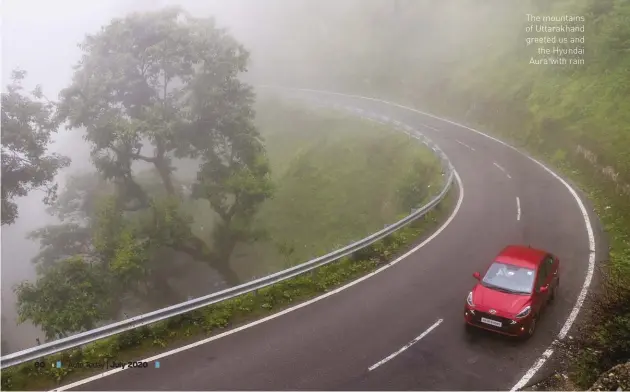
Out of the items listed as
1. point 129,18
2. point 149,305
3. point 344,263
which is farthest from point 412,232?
point 129,18

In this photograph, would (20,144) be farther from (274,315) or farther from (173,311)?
(274,315)

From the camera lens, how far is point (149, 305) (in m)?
25.2

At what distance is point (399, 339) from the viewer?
37.7 ft

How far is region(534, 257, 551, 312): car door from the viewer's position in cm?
1185

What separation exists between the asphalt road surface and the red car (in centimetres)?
45

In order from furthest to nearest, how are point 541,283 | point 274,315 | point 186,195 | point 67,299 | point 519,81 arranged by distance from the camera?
1. point 186,195
2. point 519,81
3. point 67,299
4. point 274,315
5. point 541,283

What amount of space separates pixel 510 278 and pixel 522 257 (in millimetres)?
997

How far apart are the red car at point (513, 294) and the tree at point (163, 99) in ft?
49.8

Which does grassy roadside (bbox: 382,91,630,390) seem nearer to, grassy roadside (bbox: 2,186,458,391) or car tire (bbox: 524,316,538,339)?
car tire (bbox: 524,316,538,339)

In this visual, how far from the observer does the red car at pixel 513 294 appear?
445 inches

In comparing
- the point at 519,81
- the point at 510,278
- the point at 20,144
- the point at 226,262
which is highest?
the point at 519,81

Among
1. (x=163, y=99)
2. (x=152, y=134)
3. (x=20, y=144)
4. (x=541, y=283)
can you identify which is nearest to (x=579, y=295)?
(x=541, y=283)

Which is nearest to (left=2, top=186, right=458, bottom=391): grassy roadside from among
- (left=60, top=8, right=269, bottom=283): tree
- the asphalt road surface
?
the asphalt road surface

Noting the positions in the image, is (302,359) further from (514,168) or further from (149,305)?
(514,168)
